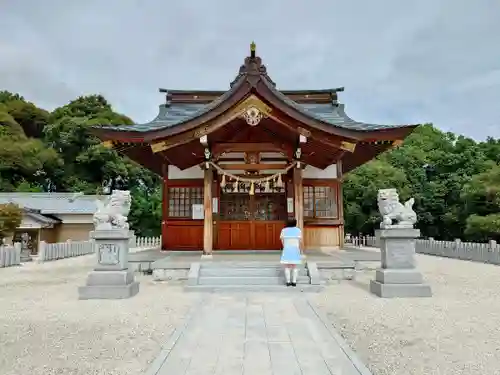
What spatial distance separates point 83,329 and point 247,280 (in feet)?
12.9

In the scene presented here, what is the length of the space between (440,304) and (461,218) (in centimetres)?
1725

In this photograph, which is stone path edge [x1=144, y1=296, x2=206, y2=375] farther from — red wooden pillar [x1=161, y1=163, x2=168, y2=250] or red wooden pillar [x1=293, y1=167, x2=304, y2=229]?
red wooden pillar [x1=161, y1=163, x2=168, y2=250]

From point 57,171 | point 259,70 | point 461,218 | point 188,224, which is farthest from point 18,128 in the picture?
point 461,218

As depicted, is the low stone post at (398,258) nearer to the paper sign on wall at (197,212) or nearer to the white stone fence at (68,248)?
the paper sign on wall at (197,212)

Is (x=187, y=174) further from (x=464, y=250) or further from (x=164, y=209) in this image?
(x=464, y=250)

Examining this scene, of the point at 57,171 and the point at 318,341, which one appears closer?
the point at 318,341

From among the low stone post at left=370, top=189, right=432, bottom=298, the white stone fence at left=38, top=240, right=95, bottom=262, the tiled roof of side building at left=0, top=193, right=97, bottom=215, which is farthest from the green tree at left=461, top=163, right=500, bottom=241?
the tiled roof of side building at left=0, top=193, right=97, bottom=215

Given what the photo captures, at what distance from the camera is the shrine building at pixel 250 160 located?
31.6 feet

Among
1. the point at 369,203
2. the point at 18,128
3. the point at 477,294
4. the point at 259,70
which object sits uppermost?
the point at 18,128

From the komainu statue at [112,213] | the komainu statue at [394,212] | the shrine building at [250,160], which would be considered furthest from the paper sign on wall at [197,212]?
the komainu statue at [394,212]

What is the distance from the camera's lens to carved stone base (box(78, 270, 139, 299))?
285 inches

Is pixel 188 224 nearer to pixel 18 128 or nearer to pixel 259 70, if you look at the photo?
pixel 259 70

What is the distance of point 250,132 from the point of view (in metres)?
11.2

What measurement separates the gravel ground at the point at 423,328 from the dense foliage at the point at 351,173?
41.1 feet
